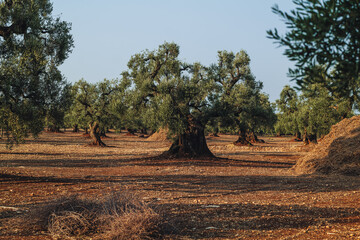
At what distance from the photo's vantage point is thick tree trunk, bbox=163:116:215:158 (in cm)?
2683

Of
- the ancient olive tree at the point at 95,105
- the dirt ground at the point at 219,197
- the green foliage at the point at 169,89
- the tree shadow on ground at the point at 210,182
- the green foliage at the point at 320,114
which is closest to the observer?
the dirt ground at the point at 219,197

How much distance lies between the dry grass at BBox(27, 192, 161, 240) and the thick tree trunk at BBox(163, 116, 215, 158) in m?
18.5

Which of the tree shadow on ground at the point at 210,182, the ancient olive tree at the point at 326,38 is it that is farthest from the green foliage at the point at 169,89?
the ancient olive tree at the point at 326,38

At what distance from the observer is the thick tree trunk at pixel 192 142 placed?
26828mm

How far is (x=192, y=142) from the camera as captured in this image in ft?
88.9

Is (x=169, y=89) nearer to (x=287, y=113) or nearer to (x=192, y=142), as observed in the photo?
(x=192, y=142)

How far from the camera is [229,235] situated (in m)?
8.16

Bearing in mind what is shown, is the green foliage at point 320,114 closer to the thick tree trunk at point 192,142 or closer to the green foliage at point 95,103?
the thick tree trunk at point 192,142

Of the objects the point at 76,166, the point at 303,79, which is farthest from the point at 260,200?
the point at 76,166

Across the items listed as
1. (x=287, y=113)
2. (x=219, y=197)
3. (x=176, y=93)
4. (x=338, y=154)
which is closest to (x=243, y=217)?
(x=219, y=197)

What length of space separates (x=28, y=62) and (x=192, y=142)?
1370 cm

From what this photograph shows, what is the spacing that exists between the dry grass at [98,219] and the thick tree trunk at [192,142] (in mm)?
18535

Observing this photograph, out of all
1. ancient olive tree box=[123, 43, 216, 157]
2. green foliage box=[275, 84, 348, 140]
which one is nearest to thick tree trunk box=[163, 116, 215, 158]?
ancient olive tree box=[123, 43, 216, 157]

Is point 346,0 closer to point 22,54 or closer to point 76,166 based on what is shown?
point 22,54
